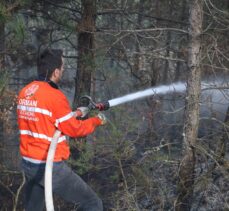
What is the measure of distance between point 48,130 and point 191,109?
2025 mm

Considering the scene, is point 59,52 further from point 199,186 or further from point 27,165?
point 199,186

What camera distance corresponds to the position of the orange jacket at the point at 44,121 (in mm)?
4047

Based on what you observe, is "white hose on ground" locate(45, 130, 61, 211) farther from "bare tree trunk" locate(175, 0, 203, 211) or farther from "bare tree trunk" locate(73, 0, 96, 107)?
"bare tree trunk" locate(73, 0, 96, 107)

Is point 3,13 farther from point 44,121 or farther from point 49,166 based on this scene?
point 49,166

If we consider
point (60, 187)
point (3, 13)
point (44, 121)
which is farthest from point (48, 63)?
point (3, 13)

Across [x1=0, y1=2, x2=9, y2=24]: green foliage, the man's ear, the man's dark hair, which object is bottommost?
the man's ear

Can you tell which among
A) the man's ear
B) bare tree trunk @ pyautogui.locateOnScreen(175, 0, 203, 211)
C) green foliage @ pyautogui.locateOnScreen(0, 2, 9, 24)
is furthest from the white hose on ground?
green foliage @ pyautogui.locateOnScreen(0, 2, 9, 24)

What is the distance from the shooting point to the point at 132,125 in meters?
6.16

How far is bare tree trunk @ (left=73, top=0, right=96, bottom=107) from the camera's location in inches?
295

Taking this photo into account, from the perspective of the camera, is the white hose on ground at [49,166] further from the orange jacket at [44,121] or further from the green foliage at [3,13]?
the green foliage at [3,13]

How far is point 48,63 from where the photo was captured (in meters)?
4.19

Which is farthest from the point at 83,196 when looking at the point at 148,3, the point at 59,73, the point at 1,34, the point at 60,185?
the point at 148,3

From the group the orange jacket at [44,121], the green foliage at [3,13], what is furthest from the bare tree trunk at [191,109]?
the green foliage at [3,13]

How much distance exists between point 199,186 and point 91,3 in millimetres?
4108
